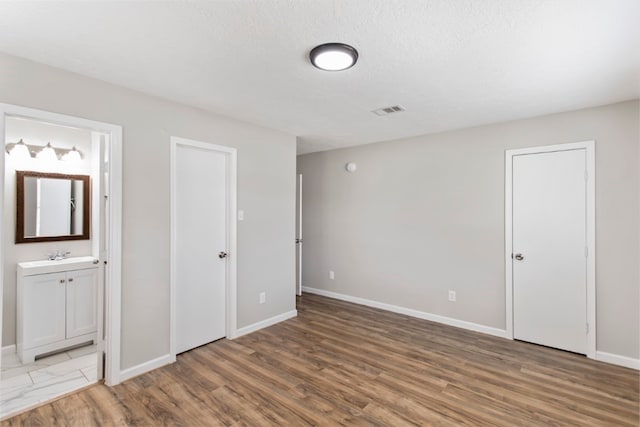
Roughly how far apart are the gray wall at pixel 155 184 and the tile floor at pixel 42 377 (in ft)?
1.62

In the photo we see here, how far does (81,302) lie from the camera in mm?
3330

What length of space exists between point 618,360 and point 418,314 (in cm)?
200

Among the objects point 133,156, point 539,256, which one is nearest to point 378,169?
point 539,256

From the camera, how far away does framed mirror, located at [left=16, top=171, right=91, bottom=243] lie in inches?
129

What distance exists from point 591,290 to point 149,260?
4280mm

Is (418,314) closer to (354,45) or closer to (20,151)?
(354,45)

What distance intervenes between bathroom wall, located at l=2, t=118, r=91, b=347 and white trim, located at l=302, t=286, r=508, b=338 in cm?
349

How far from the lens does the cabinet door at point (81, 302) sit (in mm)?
3250

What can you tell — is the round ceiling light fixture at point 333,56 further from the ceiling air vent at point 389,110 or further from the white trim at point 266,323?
the white trim at point 266,323

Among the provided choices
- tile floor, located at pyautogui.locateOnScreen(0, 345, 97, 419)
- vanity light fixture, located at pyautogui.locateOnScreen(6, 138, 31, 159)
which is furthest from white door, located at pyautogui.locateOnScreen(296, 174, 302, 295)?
vanity light fixture, located at pyautogui.locateOnScreen(6, 138, 31, 159)

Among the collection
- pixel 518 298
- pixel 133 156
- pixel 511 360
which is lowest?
pixel 511 360

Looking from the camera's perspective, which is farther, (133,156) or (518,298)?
(518,298)

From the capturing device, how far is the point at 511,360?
305 cm

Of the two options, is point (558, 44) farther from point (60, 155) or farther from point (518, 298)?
point (60, 155)
